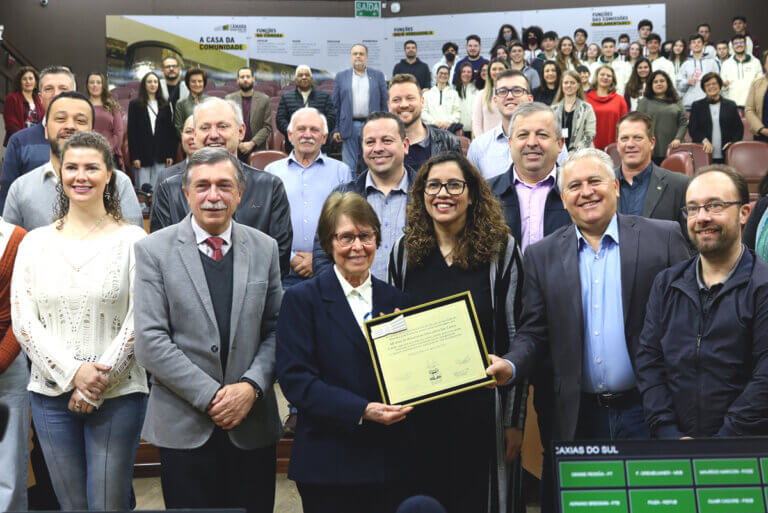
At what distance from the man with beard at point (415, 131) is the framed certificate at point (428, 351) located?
1.69 meters

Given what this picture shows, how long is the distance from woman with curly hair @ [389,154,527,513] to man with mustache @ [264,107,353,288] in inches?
52.9

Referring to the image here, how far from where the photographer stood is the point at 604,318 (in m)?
2.20

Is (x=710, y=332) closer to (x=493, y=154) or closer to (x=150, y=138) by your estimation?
(x=493, y=154)

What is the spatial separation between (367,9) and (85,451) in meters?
11.3

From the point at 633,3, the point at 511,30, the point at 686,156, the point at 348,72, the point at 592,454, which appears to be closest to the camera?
the point at 592,454

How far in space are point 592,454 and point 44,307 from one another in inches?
65.9

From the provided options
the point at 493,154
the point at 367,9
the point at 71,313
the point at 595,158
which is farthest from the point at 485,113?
the point at 367,9

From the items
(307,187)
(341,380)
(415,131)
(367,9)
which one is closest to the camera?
(341,380)

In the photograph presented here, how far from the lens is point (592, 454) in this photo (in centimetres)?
141

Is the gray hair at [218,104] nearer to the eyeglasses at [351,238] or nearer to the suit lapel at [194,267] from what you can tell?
the suit lapel at [194,267]

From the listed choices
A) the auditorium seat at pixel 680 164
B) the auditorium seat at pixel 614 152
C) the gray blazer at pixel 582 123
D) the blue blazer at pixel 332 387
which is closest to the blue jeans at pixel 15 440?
the blue blazer at pixel 332 387

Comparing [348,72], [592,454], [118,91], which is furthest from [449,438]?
[118,91]

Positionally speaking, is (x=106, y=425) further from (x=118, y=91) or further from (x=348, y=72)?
(x=118, y=91)

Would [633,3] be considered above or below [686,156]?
above
